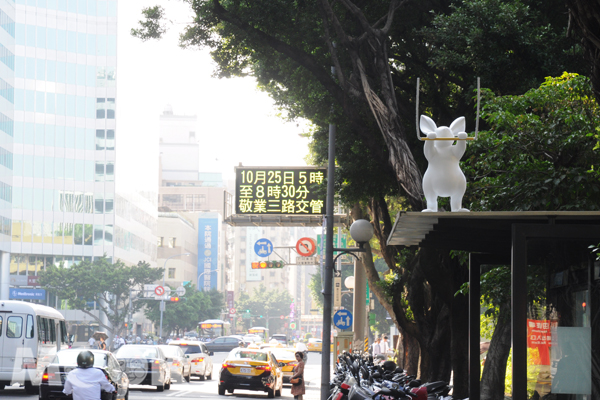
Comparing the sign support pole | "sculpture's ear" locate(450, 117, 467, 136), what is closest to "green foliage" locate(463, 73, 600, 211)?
"sculpture's ear" locate(450, 117, 467, 136)

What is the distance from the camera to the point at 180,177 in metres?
174

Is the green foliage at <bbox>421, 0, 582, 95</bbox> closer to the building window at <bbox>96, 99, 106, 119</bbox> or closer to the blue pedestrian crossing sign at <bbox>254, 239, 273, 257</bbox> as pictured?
the blue pedestrian crossing sign at <bbox>254, 239, 273, 257</bbox>

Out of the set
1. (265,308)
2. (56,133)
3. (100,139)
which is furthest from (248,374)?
(265,308)

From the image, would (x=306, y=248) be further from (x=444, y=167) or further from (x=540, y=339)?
(x=540, y=339)

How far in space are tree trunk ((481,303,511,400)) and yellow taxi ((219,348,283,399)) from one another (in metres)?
14.7

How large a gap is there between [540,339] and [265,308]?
150 m

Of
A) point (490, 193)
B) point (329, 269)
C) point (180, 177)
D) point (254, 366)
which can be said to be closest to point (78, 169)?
point (254, 366)

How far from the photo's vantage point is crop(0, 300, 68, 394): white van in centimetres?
2052

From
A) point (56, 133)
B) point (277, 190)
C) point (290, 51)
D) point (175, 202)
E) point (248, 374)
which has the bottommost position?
point (248, 374)

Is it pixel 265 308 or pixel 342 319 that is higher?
pixel 342 319

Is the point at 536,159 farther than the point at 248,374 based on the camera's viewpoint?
No

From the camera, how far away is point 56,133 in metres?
81.0

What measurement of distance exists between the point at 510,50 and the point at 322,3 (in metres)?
3.43

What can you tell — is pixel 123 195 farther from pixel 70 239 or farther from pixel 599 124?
pixel 599 124
